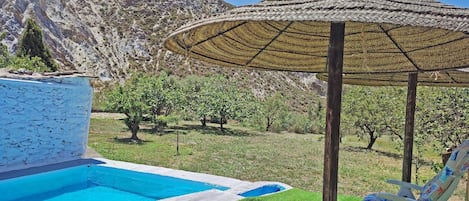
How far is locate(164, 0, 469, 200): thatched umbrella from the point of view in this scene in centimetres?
209

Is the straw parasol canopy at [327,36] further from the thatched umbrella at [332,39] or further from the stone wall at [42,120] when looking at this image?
the stone wall at [42,120]

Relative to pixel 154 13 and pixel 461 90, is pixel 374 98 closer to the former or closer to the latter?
pixel 461 90

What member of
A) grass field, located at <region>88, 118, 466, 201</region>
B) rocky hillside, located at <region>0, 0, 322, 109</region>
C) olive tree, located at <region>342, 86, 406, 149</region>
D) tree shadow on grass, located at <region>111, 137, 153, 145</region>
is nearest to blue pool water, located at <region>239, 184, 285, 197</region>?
grass field, located at <region>88, 118, 466, 201</region>

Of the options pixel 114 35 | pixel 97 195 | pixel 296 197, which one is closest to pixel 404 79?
pixel 296 197

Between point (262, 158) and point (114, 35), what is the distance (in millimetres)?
27745

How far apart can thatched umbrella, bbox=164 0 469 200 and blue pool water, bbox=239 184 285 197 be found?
261cm

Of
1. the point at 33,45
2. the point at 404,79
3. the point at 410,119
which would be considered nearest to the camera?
the point at 410,119

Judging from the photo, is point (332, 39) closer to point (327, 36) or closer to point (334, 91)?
point (334, 91)

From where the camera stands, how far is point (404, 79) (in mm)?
5371

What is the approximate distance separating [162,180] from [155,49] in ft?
96.6

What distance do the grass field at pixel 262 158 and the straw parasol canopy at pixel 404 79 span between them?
236cm

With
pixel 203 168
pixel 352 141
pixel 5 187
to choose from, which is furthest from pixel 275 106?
pixel 5 187

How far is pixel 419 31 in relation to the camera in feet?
10.8

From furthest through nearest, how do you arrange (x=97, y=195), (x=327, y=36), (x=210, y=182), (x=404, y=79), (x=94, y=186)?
(x=94, y=186), (x=97, y=195), (x=210, y=182), (x=404, y=79), (x=327, y=36)
